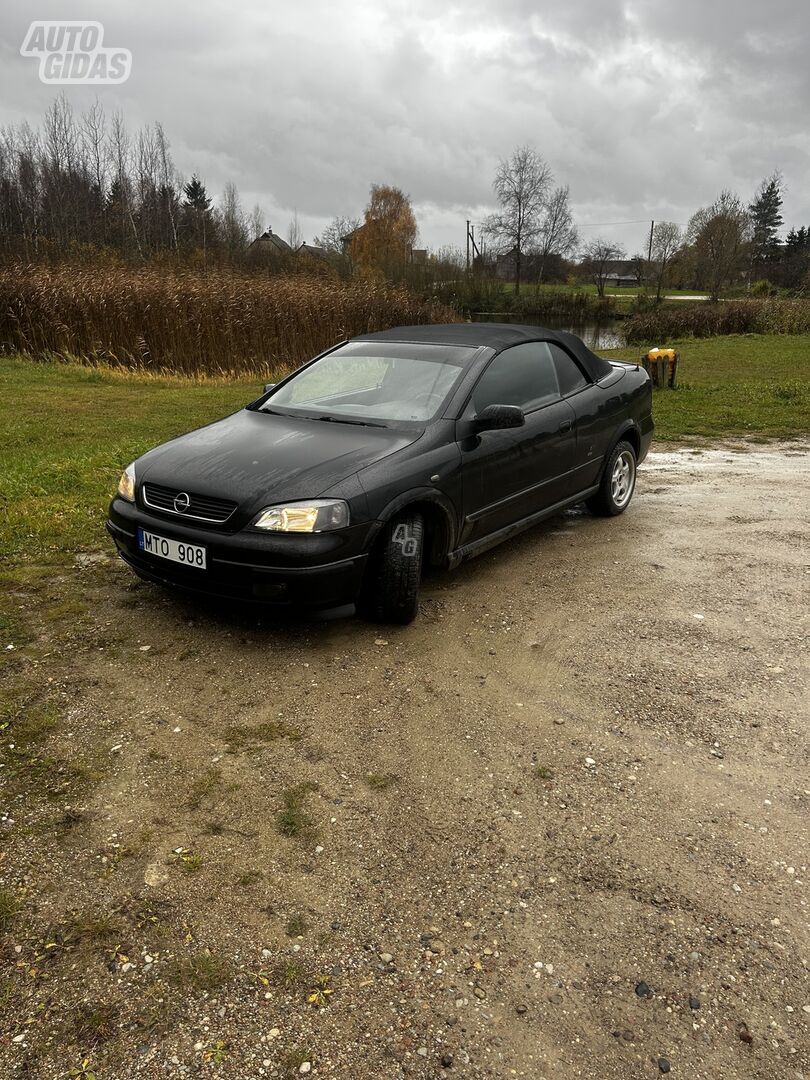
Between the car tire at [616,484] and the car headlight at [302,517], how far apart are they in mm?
2994

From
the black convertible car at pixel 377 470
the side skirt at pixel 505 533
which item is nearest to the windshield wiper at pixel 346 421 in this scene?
the black convertible car at pixel 377 470

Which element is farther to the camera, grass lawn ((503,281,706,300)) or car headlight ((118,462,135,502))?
grass lawn ((503,281,706,300))

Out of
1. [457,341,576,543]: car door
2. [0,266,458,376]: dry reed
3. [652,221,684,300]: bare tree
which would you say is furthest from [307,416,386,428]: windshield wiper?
[652,221,684,300]: bare tree

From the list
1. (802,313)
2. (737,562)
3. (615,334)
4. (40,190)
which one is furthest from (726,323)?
(40,190)

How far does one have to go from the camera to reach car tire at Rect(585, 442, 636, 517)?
6.23 metres

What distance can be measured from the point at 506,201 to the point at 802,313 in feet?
155

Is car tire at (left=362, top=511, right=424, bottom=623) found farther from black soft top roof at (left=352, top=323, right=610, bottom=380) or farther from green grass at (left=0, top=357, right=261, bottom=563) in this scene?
green grass at (left=0, top=357, right=261, bottom=563)

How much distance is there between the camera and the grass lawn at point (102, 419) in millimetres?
5840

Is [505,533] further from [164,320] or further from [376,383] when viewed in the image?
[164,320]

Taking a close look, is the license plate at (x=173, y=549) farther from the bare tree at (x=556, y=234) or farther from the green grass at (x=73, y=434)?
the bare tree at (x=556, y=234)

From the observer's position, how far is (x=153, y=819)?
278 centimetres

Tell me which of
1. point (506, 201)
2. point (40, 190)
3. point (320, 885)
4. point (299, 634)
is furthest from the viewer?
point (506, 201)

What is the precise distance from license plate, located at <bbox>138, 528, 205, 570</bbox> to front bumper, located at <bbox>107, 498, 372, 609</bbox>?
0.09 feet

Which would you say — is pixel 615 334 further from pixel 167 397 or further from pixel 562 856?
pixel 562 856
